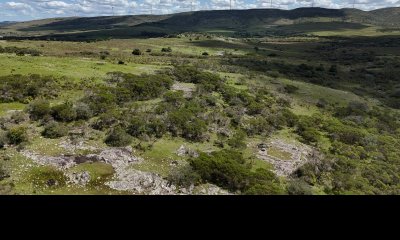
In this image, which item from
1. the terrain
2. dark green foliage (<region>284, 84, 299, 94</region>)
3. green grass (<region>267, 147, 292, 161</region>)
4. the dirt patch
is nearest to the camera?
the terrain

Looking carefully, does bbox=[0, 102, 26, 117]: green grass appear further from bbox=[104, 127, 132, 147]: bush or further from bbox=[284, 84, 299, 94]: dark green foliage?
bbox=[284, 84, 299, 94]: dark green foliage

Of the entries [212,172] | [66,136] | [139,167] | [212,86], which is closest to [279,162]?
[212,172]

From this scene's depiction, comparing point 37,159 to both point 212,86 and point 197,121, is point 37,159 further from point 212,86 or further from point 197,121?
point 212,86

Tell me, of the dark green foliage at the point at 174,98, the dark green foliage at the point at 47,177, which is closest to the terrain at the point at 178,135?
the dark green foliage at the point at 47,177

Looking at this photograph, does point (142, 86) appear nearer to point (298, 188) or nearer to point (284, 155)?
point (284, 155)

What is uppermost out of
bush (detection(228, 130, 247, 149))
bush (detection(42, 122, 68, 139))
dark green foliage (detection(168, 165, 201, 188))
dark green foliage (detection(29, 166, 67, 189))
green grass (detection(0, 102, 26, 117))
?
green grass (detection(0, 102, 26, 117))

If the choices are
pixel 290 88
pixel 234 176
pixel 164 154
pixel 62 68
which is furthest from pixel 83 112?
pixel 290 88

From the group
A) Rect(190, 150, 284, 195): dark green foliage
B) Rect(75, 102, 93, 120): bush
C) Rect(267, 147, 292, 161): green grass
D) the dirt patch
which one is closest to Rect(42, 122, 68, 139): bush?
Rect(75, 102, 93, 120): bush
